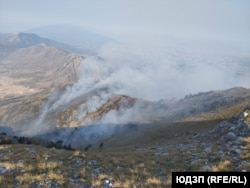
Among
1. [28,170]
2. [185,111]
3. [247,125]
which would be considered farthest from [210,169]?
[185,111]

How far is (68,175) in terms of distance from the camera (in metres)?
21.1

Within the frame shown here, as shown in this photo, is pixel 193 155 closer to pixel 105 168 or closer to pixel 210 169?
pixel 210 169

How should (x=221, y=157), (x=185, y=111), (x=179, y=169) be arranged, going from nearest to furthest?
(x=179, y=169) → (x=221, y=157) → (x=185, y=111)

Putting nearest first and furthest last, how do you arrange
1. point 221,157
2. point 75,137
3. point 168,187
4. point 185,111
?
point 168,187 → point 221,157 → point 185,111 → point 75,137

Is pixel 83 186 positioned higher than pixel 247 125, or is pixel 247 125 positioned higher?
pixel 247 125

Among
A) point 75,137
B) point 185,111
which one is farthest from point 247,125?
point 75,137

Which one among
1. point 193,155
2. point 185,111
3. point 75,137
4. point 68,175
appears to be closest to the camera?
point 68,175

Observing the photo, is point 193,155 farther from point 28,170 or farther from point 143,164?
point 28,170

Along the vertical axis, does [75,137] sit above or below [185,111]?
below

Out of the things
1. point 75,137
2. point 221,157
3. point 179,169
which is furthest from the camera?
point 75,137

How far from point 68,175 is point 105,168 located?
3.20 meters

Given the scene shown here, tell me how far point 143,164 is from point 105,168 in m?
Answer: 2.94

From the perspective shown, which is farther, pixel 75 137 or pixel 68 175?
pixel 75 137

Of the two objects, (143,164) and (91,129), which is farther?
(91,129)
